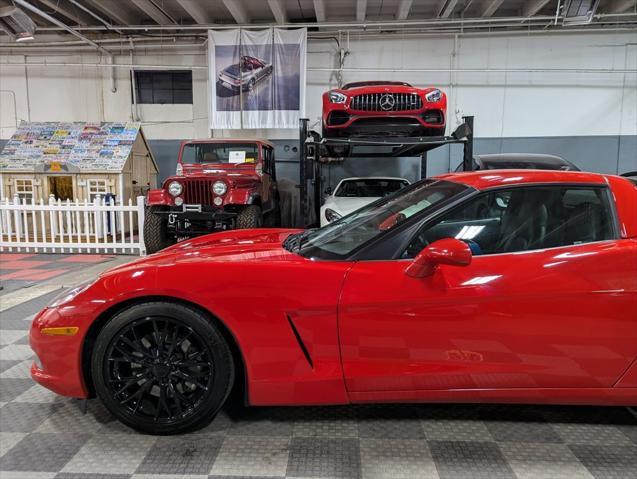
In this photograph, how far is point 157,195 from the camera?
660cm

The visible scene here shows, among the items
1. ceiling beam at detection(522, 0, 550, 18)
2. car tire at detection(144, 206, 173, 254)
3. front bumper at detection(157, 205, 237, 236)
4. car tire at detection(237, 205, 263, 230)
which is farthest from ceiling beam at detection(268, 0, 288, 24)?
ceiling beam at detection(522, 0, 550, 18)

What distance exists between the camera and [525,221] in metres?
1.90

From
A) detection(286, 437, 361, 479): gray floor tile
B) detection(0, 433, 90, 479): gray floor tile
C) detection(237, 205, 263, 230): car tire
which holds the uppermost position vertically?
detection(237, 205, 263, 230): car tire

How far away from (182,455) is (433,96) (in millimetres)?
5423

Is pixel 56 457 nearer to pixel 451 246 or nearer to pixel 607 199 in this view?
pixel 451 246

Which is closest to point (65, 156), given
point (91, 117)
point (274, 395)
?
point (91, 117)

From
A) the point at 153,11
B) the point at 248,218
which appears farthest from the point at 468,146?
the point at 153,11

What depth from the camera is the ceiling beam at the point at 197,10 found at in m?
9.02

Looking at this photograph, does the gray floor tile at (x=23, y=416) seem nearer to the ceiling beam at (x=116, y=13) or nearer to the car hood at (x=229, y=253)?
the car hood at (x=229, y=253)

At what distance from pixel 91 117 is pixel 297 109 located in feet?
18.4

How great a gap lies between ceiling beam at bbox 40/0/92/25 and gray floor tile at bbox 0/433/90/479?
10.1 meters

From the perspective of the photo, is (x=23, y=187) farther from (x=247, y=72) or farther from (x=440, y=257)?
(x=440, y=257)

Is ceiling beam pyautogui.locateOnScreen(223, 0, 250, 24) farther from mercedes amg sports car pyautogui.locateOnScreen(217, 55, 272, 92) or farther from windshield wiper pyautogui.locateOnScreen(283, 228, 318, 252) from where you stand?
windshield wiper pyautogui.locateOnScreen(283, 228, 318, 252)

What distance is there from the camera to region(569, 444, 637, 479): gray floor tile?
1688 millimetres
